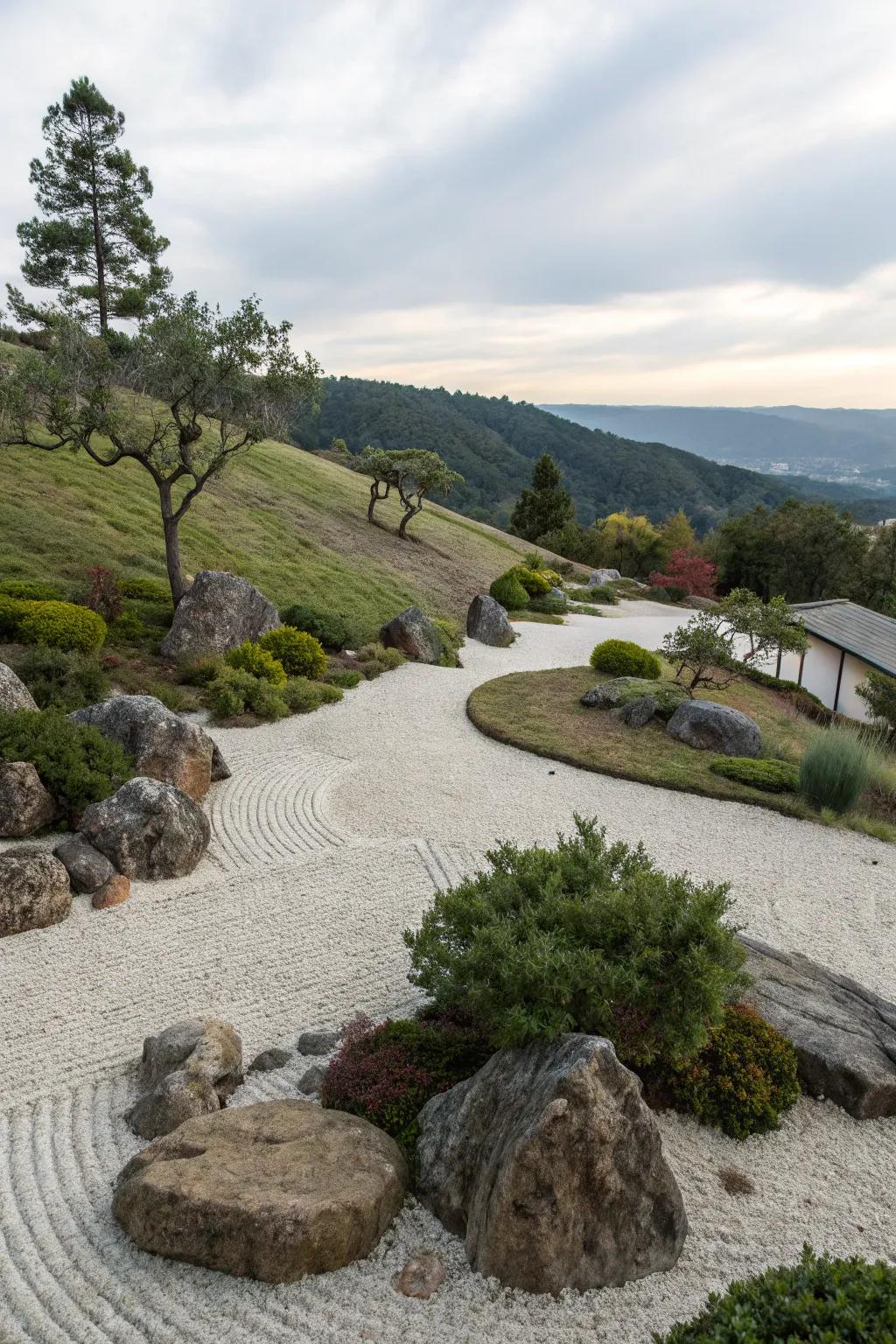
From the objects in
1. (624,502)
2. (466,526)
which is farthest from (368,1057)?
(624,502)

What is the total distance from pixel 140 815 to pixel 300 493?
1333 inches

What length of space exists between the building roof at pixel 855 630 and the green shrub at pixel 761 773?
13141 mm

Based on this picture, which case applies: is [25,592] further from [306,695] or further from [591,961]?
[591,961]

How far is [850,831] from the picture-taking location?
44.1ft

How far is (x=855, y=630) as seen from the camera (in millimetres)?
29359

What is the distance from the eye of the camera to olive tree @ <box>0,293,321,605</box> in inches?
783

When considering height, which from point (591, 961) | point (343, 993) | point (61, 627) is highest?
point (61, 627)

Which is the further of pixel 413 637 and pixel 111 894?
pixel 413 637

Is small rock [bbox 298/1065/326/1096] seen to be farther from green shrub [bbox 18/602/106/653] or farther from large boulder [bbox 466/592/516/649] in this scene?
large boulder [bbox 466/592/516/649]

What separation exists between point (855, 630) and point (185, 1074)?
95.3 feet

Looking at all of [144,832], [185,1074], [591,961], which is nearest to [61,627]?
[144,832]

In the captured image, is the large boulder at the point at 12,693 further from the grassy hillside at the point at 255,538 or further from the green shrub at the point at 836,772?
the green shrub at the point at 836,772

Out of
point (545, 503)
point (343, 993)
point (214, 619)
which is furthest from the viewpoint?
point (545, 503)

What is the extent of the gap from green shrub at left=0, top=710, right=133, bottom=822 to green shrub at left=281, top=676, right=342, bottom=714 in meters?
6.57
